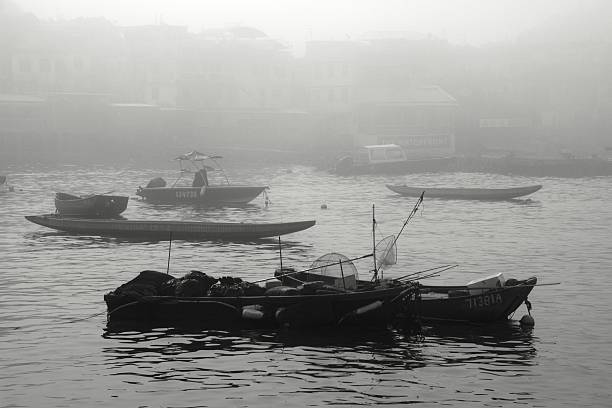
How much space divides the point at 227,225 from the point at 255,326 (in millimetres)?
16587

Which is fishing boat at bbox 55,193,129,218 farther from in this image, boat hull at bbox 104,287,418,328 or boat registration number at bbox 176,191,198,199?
boat hull at bbox 104,287,418,328

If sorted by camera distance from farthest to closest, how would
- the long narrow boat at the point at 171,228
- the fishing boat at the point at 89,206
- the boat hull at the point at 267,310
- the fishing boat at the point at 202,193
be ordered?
the fishing boat at the point at 202,193 < the fishing boat at the point at 89,206 < the long narrow boat at the point at 171,228 < the boat hull at the point at 267,310

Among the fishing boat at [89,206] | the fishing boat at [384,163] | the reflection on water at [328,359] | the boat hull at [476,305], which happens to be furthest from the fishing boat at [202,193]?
the boat hull at [476,305]

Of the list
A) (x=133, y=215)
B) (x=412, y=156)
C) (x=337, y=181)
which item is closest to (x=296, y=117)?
(x=412, y=156)

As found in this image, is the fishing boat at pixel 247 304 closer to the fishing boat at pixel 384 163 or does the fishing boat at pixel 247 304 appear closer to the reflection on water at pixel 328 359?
the reflection on water at pixel 328 359

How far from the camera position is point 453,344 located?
955 inches

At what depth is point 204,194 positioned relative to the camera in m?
56.8

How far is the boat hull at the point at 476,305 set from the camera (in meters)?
25.7

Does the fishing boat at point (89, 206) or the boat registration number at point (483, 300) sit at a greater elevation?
the fishing boat at point (89, 206)

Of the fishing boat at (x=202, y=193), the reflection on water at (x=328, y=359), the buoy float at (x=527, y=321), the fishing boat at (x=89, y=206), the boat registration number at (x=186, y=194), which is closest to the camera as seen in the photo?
the reflection on water at (x=328, y=359)

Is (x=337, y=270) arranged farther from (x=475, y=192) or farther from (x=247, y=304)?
(x=475, y=192)

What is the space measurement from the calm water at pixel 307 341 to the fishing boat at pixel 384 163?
3487 centimetres

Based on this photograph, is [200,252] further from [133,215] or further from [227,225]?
[133,215]

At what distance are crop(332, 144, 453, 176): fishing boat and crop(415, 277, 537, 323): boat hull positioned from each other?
58.3m
